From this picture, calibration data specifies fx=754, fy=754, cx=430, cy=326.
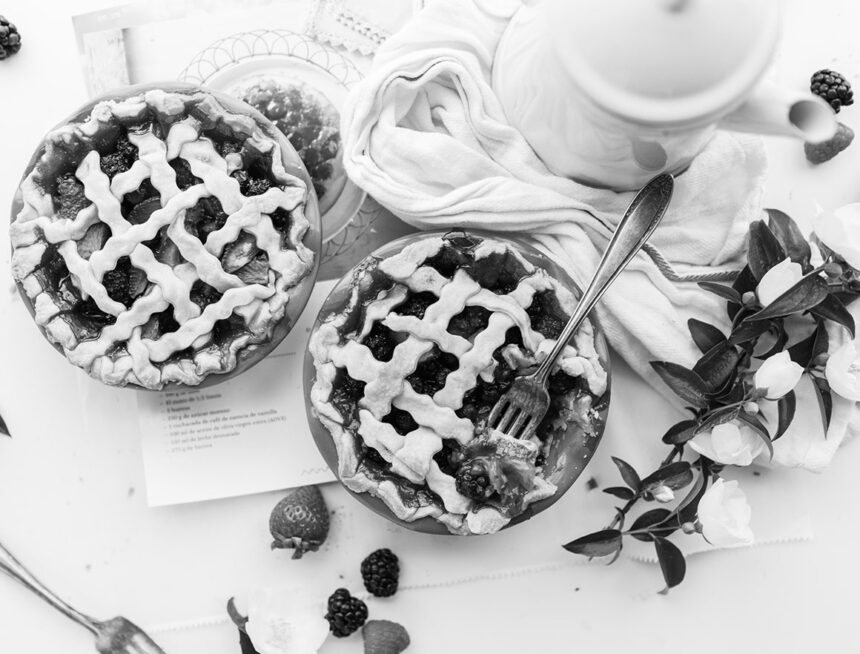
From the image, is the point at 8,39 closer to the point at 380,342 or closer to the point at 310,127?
the point at 310,127

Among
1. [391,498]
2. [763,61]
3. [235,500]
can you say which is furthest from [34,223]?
[763,61]

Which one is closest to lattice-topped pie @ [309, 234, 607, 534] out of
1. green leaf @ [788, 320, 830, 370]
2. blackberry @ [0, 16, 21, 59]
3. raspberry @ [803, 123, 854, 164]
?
green leaf @ [788, 320, 830, 370]

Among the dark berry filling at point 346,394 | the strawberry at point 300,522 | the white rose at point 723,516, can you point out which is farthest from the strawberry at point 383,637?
the white rose at point 723,516

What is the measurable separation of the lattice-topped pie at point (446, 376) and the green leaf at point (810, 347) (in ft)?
1.06

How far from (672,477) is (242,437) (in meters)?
0.67

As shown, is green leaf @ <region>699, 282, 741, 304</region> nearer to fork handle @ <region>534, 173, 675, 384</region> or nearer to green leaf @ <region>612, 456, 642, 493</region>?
fork handle @ <region>534, 173, 675, 384</region>

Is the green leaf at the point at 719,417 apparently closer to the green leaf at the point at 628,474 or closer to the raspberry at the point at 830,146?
the green leaf at the point at 628,474

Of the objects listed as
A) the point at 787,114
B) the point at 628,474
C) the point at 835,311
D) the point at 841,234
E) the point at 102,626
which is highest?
the point at 787,114

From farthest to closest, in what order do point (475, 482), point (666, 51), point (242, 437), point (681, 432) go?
1. point (242, 437)
2. point (681, 432)
3. point (475, 482)
4. point (666, 51)

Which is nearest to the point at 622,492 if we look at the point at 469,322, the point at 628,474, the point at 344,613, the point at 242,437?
the point at 628,474

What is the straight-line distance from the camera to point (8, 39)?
123cm

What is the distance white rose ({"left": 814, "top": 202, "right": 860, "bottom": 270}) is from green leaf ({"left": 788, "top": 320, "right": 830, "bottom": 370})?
0.11 m

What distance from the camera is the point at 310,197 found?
1.09m

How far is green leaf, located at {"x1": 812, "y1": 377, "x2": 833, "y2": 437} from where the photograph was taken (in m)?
1.11
